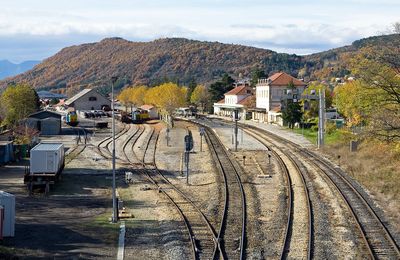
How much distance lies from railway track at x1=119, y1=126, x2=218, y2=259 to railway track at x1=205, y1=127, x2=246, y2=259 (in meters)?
0.35

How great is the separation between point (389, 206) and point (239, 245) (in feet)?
29.7

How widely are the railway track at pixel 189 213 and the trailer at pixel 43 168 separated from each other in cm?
514

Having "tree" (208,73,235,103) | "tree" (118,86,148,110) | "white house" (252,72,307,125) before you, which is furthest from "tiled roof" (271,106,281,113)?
"tree" (118,86,148,110)

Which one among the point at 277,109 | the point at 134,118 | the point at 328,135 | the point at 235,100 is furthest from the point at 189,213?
the point at 235,100

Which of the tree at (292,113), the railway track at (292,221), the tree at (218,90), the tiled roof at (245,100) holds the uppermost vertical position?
the tree at (218,90)

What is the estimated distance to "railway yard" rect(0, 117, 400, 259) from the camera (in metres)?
17.9

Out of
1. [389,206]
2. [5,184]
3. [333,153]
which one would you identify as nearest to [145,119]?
[333,153]

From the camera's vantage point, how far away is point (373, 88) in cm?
2873

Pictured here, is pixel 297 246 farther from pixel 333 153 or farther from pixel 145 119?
pixel 145 119

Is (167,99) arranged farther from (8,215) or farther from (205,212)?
(8,215)

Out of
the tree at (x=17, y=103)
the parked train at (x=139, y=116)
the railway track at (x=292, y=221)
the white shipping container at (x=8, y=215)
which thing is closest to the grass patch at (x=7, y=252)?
the white shipping container at (x=8, y=215)

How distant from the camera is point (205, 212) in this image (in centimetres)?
2355

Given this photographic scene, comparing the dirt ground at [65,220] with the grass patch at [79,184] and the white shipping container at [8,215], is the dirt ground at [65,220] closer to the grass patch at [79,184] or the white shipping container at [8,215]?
the grass patch at [79,184]

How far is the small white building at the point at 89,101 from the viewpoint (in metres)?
119
